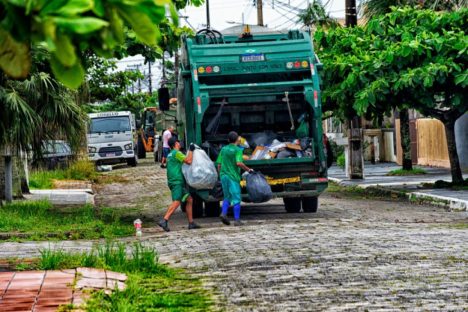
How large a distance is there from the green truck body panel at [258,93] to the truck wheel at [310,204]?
0.82 meters

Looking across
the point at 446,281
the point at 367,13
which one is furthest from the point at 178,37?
the point at 367,13

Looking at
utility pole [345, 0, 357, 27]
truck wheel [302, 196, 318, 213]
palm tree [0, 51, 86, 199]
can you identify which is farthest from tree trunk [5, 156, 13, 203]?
utility pole [345, 0, 357, 27]

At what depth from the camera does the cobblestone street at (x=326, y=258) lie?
858cm

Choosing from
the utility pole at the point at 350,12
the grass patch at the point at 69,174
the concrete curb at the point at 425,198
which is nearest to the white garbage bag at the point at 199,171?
the concrete curb at the point at 425,198

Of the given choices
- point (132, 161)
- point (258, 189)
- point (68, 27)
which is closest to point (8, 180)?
point (258, 189)

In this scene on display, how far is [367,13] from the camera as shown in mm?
33688

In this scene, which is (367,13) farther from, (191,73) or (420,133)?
(191,73)

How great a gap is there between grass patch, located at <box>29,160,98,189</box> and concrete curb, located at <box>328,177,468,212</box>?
945 centimetres

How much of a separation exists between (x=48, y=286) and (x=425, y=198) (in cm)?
1413

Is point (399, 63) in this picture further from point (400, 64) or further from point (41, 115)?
point (41, 115)

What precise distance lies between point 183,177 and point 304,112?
9.69ft

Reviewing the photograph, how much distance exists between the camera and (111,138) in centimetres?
4312

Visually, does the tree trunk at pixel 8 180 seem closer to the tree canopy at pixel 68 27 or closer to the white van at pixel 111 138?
the tree canopy at pixel 68 27

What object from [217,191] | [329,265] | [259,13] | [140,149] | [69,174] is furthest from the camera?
[140,149]
